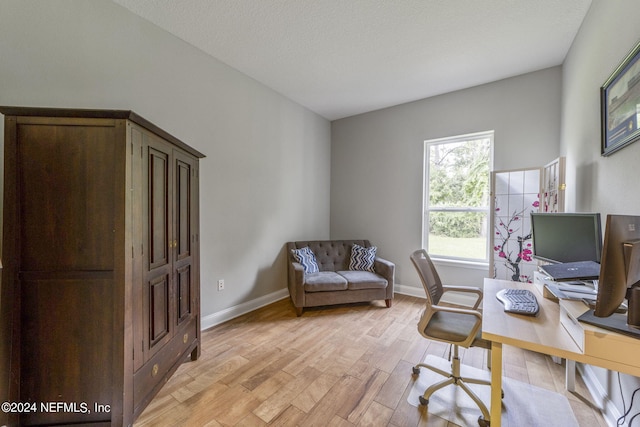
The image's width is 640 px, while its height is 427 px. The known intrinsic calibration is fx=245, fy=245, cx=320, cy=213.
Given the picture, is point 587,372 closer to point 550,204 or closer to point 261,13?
point 550,204

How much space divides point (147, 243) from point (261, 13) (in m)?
1.98

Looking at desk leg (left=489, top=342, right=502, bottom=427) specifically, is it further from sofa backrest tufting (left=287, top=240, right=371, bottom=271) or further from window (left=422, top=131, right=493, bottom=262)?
sofa backrest tufting (left=287, top=240, right=371, bottom=271)

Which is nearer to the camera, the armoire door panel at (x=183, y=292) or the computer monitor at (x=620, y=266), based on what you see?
the computer monitor at (x=620, y=266)

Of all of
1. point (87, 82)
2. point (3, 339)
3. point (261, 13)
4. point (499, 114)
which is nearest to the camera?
point (3, 339)

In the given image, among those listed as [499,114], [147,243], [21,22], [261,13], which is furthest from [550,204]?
[21,22]

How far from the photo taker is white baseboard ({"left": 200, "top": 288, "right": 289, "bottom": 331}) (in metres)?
2.63

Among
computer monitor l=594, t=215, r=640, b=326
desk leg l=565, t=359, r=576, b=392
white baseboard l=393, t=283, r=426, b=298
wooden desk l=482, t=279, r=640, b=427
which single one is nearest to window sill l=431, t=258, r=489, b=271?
white baseboard l=393, t=283, r=426, b=298

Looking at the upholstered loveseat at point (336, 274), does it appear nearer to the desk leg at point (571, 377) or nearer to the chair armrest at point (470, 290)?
the chair armrest at point (470, 290)

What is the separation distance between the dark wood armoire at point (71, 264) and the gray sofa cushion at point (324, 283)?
6.08ft

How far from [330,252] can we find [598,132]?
296cm

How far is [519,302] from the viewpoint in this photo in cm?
144

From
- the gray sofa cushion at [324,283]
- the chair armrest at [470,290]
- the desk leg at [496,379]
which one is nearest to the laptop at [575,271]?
the desk leg at [496,379]

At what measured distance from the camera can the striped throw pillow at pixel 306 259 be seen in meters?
3.35

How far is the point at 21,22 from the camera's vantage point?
1586 mm
